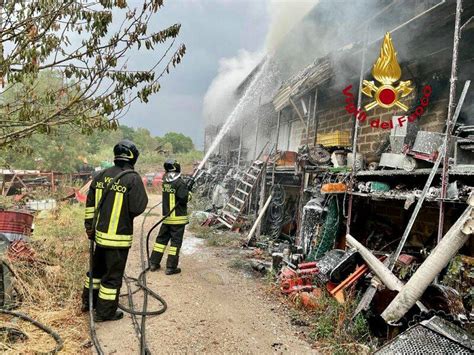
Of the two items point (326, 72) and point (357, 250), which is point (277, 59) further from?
point (357, 250)

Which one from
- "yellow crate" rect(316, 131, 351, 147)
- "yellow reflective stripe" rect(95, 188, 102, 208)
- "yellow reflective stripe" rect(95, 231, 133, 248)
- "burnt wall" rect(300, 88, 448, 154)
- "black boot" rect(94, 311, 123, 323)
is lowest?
"black boot" rect(94, 311, 123, 323)

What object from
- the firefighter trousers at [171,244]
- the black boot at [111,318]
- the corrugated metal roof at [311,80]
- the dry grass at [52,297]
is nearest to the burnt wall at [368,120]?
the corrugated metal roof at [311,80]

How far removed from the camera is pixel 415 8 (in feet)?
15.7

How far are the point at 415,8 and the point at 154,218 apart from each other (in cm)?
1008

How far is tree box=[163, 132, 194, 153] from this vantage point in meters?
52.6

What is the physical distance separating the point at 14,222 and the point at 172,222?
2.42 meters

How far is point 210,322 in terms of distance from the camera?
403 cm

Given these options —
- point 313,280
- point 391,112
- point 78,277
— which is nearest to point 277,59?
point 391,112

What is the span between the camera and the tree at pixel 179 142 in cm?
5259

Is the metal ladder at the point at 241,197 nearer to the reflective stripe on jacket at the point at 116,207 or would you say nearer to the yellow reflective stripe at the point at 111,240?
the reflective stripe on jacket at the point at 116,207

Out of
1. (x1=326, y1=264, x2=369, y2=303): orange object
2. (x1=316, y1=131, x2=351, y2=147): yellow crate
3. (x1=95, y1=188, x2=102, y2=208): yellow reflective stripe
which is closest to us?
(x1=95, y1=188, x2=102, y2=208): yellow reflective stripe

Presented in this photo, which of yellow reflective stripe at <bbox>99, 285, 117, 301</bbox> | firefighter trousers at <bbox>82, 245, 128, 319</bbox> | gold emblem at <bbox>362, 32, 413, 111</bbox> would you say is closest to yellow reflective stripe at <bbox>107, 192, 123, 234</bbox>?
firefighter trousers at <bbox>82, 245, 128, 319</bbox>

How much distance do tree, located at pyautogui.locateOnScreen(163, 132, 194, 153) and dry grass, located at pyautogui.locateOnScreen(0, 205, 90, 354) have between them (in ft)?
153

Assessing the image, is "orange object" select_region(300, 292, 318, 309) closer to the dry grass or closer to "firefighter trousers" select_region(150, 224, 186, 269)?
"firefighter trousers" select_region(150, 224, 186, 269)
